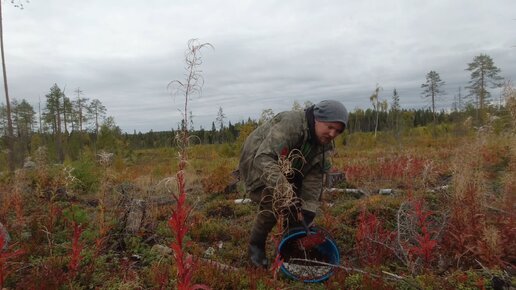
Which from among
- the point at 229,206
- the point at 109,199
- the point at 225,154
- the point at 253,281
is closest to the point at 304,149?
the point at 253,281

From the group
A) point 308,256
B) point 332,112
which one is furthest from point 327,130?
point 308,256

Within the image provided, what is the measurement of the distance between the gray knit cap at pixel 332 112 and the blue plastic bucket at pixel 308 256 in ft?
3.62

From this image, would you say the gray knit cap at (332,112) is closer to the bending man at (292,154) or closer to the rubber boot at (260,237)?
the bending man at (292,154)

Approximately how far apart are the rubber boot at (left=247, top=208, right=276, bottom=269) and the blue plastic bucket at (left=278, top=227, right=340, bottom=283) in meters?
0.25

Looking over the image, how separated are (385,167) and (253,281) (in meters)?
8.88

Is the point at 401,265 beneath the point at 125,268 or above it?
beneath

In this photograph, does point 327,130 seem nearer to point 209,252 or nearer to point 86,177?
point 209,252

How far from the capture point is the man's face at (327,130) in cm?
379

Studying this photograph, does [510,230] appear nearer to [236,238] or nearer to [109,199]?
[236,238]

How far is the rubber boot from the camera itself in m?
4.18

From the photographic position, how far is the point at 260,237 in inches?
169

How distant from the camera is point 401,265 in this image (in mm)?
4445

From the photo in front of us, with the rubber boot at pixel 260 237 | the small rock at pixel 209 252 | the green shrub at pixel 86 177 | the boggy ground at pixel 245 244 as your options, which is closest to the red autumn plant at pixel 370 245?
the boggy ground at pixel 245 244

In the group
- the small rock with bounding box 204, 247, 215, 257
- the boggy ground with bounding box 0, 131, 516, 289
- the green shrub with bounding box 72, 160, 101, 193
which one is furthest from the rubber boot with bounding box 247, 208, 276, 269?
the green shrub with bounding box 72, 160, 101, 193
